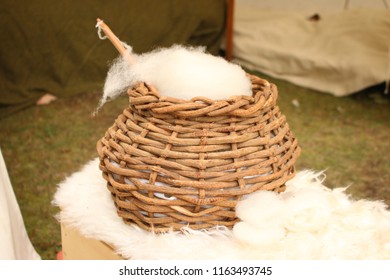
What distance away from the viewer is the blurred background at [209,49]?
1.80 meters

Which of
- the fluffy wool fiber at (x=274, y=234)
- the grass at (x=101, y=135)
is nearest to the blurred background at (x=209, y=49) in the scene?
the grass at (x=101, y=135)

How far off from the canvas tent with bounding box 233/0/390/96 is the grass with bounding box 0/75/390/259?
103 mm

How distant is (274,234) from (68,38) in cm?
177

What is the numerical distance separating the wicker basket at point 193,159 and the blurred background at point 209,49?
2.64 ft

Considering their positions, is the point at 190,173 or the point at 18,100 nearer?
the point at 190,173

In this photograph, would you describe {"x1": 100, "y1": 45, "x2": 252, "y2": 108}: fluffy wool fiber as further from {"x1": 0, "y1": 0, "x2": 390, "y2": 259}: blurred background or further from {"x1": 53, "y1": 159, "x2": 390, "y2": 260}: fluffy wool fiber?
{"x1": 0, "y1": 0, "x2": 390, "y2": 259}: blurred background

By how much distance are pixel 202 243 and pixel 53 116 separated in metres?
1.58

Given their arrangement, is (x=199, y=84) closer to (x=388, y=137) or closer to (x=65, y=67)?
(x=388, y=137)

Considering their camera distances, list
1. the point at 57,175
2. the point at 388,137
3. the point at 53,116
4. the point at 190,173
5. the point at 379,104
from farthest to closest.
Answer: the point at 379,104 < the point at 53,116 < the point at 388,137 < the point at 57,175 < the point at 190,173

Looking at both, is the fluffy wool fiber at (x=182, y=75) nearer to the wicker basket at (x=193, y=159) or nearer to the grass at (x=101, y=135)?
the wicker basket at (x=193, y=159)

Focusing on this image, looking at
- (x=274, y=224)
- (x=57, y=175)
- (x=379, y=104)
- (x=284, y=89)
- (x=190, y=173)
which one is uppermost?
(x=190, y=173)

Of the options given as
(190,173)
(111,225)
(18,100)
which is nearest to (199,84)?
(190,173)

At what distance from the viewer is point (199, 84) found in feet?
2.45

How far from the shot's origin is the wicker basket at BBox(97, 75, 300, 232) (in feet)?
2.31
